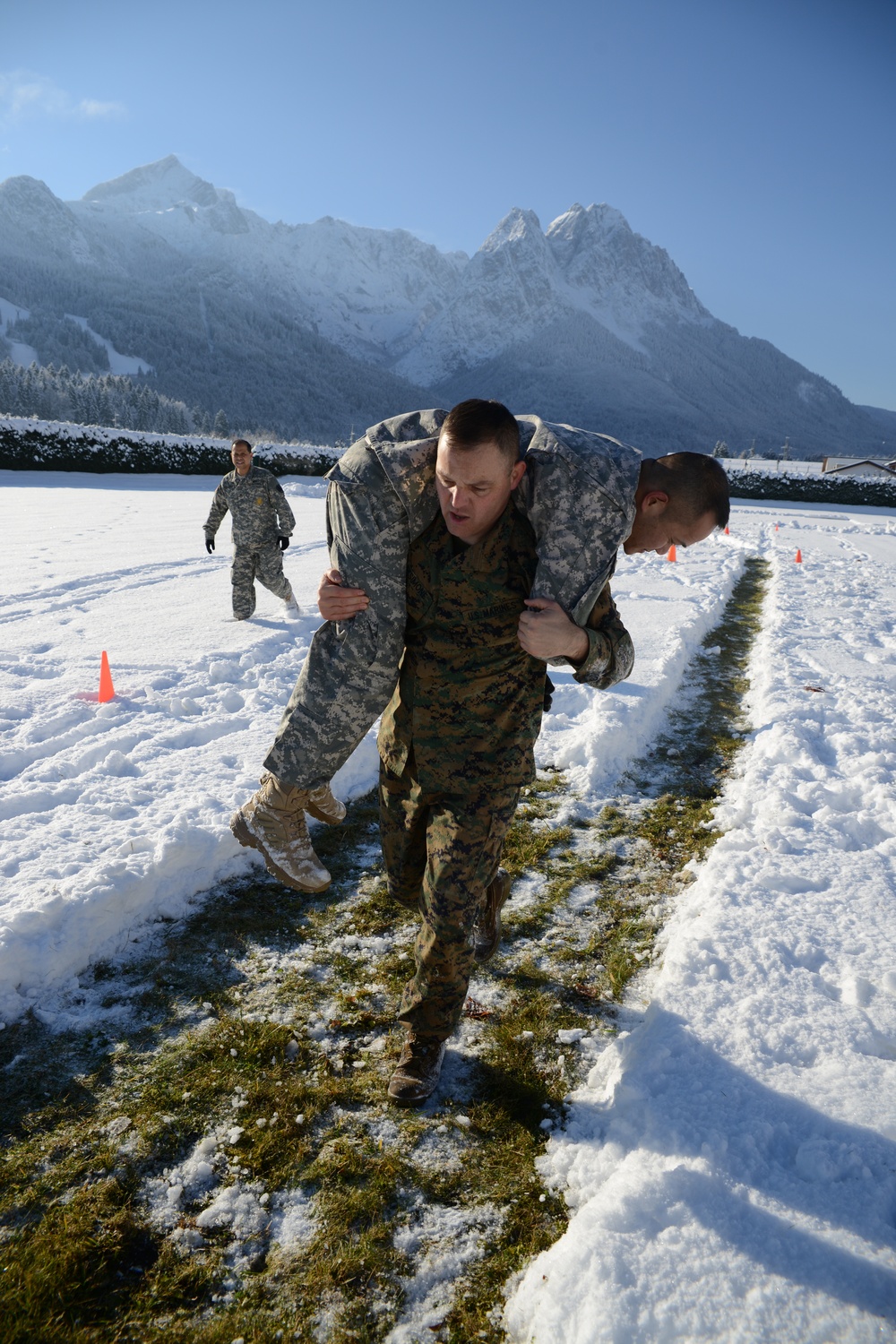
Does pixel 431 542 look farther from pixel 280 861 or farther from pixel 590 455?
pixel 280 861

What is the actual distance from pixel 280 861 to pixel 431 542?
3.86 ft

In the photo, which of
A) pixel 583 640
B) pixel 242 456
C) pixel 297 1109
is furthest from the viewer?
pixel 242 456

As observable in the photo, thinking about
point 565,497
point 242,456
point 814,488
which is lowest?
point 565,497

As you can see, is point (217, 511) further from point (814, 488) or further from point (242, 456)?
point (814, 488)

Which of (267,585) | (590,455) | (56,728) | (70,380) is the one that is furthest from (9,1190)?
(70,380)

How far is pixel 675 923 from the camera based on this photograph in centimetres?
341

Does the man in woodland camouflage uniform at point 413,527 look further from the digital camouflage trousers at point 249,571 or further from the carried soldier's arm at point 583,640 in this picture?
the digital camouflage trousers at point 249,571

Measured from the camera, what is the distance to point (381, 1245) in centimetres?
198

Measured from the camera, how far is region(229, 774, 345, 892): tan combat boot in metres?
2.38

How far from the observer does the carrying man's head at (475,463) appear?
1.89 meters

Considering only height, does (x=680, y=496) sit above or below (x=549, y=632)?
above

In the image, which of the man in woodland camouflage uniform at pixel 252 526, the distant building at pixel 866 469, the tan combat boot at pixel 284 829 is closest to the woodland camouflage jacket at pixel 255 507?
the man in woodland camouflage uniform at pixel 252 526

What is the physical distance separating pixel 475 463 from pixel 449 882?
1257 millimetres

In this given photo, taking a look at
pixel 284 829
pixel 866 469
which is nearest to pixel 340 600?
pixel 284 829
